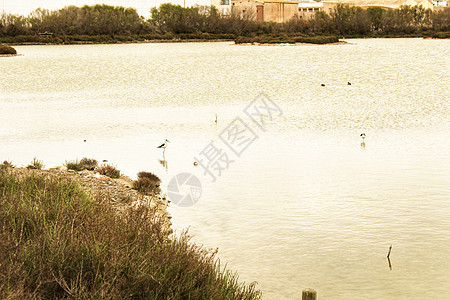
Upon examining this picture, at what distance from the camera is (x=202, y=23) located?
478ft

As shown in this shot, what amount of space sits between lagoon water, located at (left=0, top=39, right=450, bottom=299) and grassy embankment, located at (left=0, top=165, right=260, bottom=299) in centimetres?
211

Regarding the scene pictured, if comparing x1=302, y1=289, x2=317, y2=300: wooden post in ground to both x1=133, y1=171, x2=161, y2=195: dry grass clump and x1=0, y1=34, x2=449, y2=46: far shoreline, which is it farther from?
x1=0, y1=34, x2=449, y2=46: far shoreline

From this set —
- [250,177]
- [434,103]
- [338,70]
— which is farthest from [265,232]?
[338,70]

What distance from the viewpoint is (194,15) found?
475ft

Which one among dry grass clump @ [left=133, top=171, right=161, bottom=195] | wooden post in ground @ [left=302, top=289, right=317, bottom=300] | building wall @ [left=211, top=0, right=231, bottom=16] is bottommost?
dry grass clump @ [left=133, top=171, right=161, bottom=195]

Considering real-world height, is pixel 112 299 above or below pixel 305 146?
above

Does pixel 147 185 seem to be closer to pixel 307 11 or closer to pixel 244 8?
pixel 244 8

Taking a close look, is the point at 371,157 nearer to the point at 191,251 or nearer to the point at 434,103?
the point at 191,251

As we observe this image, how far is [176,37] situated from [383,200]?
131 meters

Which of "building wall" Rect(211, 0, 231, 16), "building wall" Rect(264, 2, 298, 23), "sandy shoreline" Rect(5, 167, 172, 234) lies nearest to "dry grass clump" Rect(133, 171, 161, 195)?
"sandy shoreline" Rect(5, 167, 172, 234)

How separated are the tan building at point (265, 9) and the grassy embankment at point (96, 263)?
147851 mm

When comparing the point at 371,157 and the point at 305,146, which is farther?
the point at 305,146

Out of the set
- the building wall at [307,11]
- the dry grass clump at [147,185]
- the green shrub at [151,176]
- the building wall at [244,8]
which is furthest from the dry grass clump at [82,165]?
the building wall at [307,11]

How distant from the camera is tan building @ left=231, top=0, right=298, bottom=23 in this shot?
525 ft
